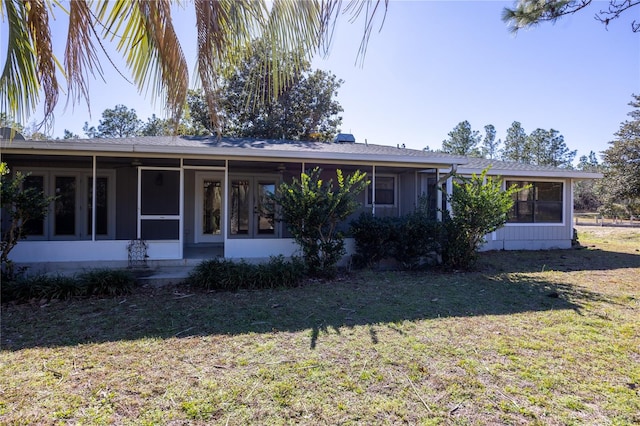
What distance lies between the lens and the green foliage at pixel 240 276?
6.17 m

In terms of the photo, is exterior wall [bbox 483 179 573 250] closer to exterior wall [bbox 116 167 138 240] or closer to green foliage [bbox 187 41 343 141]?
exterior wall [bbox 116 167 138 240]

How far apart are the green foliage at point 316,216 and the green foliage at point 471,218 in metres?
2.26

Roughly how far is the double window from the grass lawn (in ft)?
16.2

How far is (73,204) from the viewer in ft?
31.3

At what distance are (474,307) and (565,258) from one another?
6.72 metres

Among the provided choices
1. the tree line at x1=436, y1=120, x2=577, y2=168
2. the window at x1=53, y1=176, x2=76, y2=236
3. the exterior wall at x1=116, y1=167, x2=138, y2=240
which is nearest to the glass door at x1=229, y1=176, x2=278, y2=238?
the exterior wall at x1=116, y1=167, x2=138, y2=240

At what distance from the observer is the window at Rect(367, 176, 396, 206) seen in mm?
11031

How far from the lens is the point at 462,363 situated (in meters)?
3.35

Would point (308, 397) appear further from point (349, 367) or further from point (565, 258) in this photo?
point (565, 258)

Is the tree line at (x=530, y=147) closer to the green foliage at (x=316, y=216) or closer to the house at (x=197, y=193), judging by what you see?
the house at (x=197, y=193)

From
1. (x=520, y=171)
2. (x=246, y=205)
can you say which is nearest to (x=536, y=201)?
(x=520, y=171)

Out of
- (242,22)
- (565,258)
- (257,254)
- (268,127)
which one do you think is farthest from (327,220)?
(268,127)

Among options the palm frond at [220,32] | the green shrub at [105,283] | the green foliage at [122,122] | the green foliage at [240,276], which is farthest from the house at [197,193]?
the green foliage at [122,122]

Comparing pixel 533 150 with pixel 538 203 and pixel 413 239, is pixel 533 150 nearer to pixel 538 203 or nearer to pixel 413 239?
pixel 538 203
